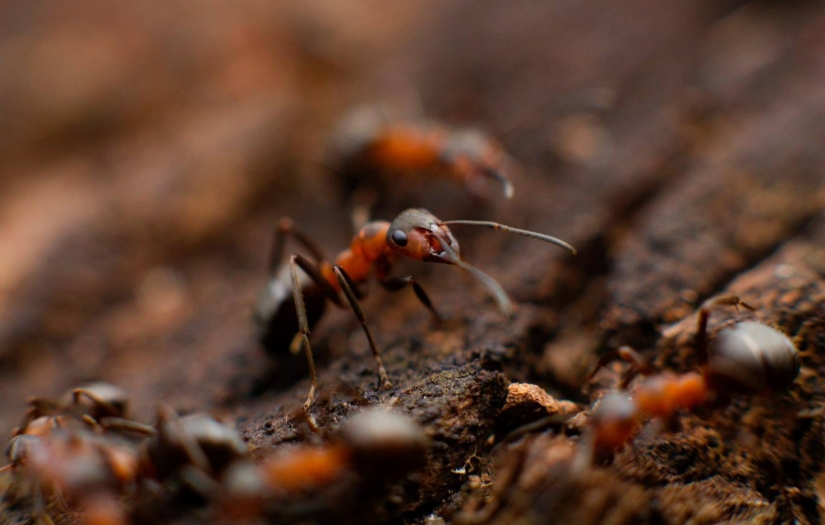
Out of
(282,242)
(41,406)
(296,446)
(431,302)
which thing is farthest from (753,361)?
(41,406)

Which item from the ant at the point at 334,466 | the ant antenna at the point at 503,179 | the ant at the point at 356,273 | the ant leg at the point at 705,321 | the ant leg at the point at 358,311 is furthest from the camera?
the ant antenna at the point at 503,179

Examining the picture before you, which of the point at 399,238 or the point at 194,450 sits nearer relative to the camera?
the point at 194,450

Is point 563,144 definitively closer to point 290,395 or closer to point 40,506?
point 290,395

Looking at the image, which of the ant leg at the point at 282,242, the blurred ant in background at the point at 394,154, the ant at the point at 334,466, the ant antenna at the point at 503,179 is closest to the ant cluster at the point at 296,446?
the ant at the point at 334,466

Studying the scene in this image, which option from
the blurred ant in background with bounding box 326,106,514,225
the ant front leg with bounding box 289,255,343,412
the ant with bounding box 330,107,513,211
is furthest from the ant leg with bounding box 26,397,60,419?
the ant with bounding box 330,107,513,211

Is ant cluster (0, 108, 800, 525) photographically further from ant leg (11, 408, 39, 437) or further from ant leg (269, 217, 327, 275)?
ant leg (269, 217, 327, 275)

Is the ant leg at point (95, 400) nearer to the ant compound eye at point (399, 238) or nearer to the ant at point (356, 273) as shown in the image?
the ant at point (356, 273)

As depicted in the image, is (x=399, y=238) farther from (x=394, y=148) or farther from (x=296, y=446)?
(x=394, y=148)
